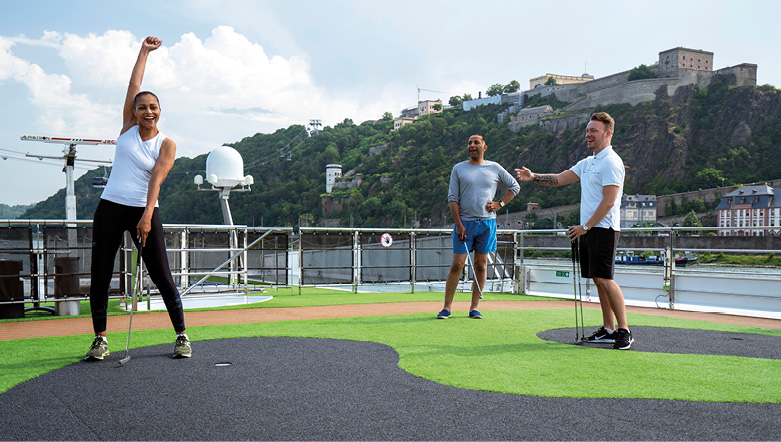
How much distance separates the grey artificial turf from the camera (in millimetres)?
1828

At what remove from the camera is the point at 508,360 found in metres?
3.02

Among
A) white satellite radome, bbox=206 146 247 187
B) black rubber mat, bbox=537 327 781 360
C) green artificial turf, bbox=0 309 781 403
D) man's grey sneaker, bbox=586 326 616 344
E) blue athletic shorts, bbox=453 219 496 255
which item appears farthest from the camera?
white satellite radome, bbox=206 146 247 187

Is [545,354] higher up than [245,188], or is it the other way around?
[245,188]

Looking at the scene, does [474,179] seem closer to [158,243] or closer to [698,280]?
[158,243]

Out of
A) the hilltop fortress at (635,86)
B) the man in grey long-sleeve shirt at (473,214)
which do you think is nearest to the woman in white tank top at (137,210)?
the man in grey long-sleeve shirt at (473,214)

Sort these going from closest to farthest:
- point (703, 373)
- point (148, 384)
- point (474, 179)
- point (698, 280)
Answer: point (148, 384) → point (703, 373) → point (474, 179) → point (698, 280)

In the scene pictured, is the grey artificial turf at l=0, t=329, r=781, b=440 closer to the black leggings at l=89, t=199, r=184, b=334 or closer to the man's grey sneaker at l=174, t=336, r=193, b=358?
the man's grey sneaker at l=174, t=336, r=193, b=358

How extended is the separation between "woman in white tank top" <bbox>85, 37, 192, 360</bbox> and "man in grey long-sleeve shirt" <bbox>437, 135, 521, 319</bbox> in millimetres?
2455

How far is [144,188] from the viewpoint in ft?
10.3

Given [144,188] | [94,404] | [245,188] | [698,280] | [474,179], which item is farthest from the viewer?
[245,188]

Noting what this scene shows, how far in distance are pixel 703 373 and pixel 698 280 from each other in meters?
4.52

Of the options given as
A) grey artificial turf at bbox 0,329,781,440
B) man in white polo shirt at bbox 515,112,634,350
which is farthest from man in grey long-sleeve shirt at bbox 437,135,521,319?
grey artificial turf at bbox 0,329,781,440

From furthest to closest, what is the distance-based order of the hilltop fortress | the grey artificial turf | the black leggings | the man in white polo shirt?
the hilltop fortress
the man in white polo shirt
the black leggings
the grey artificial turf

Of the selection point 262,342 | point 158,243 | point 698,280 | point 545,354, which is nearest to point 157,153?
point 158,243
